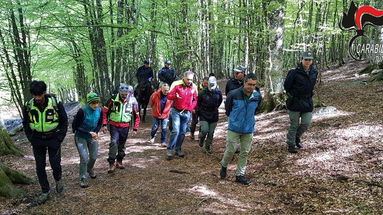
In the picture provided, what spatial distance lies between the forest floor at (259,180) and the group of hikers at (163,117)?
365 mm

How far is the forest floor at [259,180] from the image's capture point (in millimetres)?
4691

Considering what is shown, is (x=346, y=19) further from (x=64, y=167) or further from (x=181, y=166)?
(x=64, y=167)

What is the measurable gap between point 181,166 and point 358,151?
12.9 ft

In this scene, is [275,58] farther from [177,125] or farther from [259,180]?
[259,180]

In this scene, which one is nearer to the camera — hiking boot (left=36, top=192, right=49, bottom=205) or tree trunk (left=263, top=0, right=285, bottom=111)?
hiking boot (left=36, top=192, right=49, bottom=205)

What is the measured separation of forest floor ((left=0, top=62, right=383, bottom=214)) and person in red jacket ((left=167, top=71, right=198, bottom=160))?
685mm

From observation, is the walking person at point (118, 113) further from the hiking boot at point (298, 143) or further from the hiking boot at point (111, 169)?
the hiking boot at point (298, 143)

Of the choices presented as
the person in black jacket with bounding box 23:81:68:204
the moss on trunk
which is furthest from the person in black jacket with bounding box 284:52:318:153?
the moss on trunk

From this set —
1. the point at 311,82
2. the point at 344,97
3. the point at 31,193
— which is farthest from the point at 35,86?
the point at 344,97

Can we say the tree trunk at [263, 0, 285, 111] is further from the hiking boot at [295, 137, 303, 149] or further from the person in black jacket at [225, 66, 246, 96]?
the hiking boot at [295, 137, 303, 149]

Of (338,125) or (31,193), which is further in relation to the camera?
(338,125)

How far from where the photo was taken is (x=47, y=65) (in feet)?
63.4

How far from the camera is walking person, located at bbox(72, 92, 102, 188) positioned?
19.3 ft

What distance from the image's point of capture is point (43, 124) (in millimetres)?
5102
